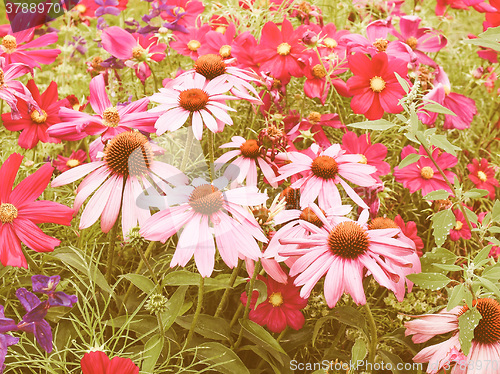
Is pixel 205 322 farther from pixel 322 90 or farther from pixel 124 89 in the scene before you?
pixel 124 89

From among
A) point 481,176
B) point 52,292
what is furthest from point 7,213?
point 481,176

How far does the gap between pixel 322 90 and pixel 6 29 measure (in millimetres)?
643

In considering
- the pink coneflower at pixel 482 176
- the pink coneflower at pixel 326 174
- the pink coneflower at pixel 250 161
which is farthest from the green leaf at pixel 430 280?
the pink coneflower at pixel 482 176

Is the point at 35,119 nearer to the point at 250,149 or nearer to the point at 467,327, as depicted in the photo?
the point at 250,149

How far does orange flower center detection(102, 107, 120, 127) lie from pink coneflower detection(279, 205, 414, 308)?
327mm

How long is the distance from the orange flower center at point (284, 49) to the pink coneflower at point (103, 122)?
28 centimetres

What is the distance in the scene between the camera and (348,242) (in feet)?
1.89

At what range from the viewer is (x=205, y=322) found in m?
0.70

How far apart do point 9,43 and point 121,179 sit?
0.46 meters

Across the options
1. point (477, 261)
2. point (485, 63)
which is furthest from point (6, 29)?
point (485, 63)

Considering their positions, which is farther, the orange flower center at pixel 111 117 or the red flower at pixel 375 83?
the red flower at pixel 375 83

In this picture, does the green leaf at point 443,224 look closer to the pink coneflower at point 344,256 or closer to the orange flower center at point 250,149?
the pink coneflower at point 344,256

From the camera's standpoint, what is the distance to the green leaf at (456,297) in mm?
562

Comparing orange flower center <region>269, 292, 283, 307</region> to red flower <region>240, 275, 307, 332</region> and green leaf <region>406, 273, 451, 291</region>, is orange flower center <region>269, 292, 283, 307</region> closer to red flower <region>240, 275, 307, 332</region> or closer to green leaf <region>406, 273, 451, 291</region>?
red flower <region>240, 275, 307, 332</region>
